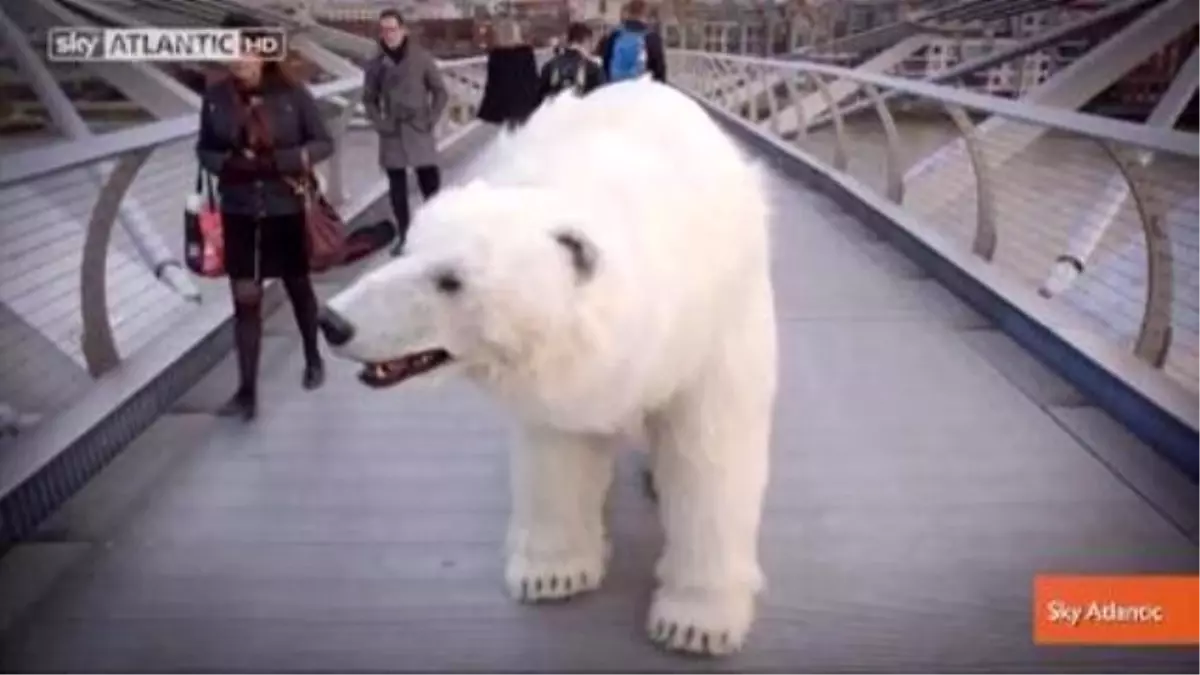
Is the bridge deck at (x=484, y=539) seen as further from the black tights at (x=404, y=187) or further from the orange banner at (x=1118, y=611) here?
the black tights at (x=404, y=187)

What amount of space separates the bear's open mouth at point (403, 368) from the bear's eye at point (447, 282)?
0.16ft

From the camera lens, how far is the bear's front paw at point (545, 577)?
1.11 metres

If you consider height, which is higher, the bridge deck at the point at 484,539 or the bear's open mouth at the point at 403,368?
the bear's open mouth at the point at 403,368

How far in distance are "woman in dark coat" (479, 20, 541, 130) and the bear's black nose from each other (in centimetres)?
37

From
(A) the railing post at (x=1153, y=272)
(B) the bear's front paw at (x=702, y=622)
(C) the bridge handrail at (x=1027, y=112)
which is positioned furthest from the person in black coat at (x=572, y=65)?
(A) the railing post at (x=1153, y=272)

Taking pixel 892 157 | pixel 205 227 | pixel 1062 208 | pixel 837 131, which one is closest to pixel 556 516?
pixel 205 227

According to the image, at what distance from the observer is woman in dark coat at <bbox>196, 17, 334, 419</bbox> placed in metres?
1.23

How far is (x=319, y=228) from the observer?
1.32 meters

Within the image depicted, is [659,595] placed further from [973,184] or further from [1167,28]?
[973,184]

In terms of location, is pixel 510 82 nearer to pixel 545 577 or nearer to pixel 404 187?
pixel 404 187

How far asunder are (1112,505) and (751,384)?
17.8 inches

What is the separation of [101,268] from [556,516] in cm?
60

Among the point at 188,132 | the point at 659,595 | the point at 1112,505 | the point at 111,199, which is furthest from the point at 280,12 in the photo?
the point at 1112,505

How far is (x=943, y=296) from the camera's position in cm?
209
